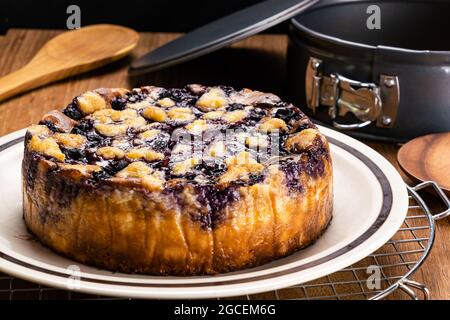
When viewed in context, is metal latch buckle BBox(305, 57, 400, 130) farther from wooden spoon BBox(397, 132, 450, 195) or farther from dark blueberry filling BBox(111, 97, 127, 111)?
dark blueberry filling BBox(111, 97, 127, 111)

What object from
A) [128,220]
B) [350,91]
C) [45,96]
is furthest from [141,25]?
[128,220]

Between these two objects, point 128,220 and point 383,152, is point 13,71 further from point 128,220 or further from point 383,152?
point 128,220

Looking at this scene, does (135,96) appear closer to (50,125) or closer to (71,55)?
(50,125)

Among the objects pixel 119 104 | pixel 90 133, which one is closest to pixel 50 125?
pixel 90 133

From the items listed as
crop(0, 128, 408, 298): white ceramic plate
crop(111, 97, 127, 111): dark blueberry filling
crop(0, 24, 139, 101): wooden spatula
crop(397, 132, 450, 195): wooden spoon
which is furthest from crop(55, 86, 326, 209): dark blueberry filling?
crop(0, 24, 139, 101): wooden spatula

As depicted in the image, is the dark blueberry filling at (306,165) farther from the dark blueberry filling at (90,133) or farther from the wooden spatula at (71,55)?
the wooden spatula at (71,55)
